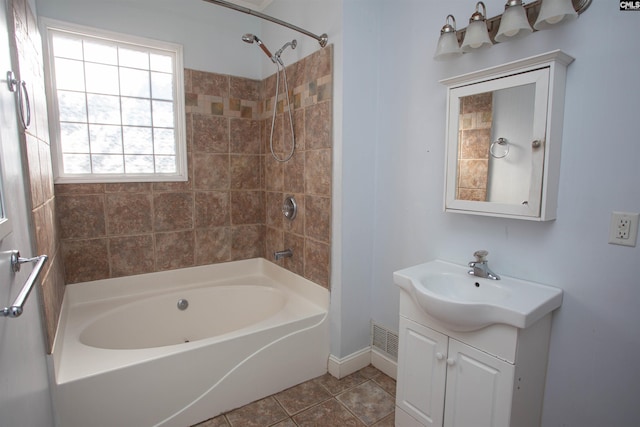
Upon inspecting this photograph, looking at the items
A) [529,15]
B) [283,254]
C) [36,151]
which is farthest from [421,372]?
[36,151]

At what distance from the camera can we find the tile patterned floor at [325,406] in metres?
1.82

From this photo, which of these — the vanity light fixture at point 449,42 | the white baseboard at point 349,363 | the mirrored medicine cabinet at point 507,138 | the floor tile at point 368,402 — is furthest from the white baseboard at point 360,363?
the vanity light fixture at point 449,42

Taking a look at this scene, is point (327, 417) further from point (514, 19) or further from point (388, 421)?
point (514, 19)

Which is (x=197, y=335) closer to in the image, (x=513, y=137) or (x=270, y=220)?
(x=270, y=220)

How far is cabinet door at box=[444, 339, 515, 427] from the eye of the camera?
1.30 meters

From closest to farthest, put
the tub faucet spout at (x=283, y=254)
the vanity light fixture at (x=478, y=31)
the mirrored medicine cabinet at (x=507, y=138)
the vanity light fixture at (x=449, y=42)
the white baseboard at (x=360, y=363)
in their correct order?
the mirrored medicine cabinet at (x=507, y=138) → the vanity light fixture at (x=478, y=31) → the vanity light fixture at (x=449, y=42) → the white baseboard at (x=360, y=363) → the tub faucet spout at (x=283, y=254)

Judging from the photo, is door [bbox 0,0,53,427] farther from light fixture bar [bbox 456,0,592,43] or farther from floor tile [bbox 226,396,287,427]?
light fixture bar [bbox 456,0,592,43]

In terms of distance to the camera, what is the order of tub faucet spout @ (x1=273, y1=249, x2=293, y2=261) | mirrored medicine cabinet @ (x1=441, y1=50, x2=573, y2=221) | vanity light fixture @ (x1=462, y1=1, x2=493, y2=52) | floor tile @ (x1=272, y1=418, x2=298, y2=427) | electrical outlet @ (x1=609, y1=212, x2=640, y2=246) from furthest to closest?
1. tub faucet spout @ (x1=273, y1=249, x2=293, y2=261)
2. floor tile @ (x1=272, y1=418, x2=298, y2=427)
3. vanity light fixture @ (x1=462, y1=1, x2=493, y2=52)
4. mirrored medicine cabinet @ (x1=441, y1=50, x2=573, y2=221)
5. electrical outlet @ (x1=609, y1=212, x2=640, y2=246)

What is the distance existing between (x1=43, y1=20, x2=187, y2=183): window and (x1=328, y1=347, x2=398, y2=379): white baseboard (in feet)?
5.79

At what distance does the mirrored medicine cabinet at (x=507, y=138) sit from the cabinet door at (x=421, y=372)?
2.11 ft

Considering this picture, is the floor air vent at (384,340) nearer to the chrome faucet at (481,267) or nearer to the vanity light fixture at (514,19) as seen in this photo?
the chrome faucet at (481,267)

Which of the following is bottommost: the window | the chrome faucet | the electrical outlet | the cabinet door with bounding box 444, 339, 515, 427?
the cabinet door with bounding box 444, 339, 515, 427

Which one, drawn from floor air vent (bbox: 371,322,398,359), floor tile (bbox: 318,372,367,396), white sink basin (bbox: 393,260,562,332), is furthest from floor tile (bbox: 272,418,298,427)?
white sink basin (bbox: 393,260,562,332)

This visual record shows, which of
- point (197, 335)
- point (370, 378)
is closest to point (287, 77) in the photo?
point (197, 335)
